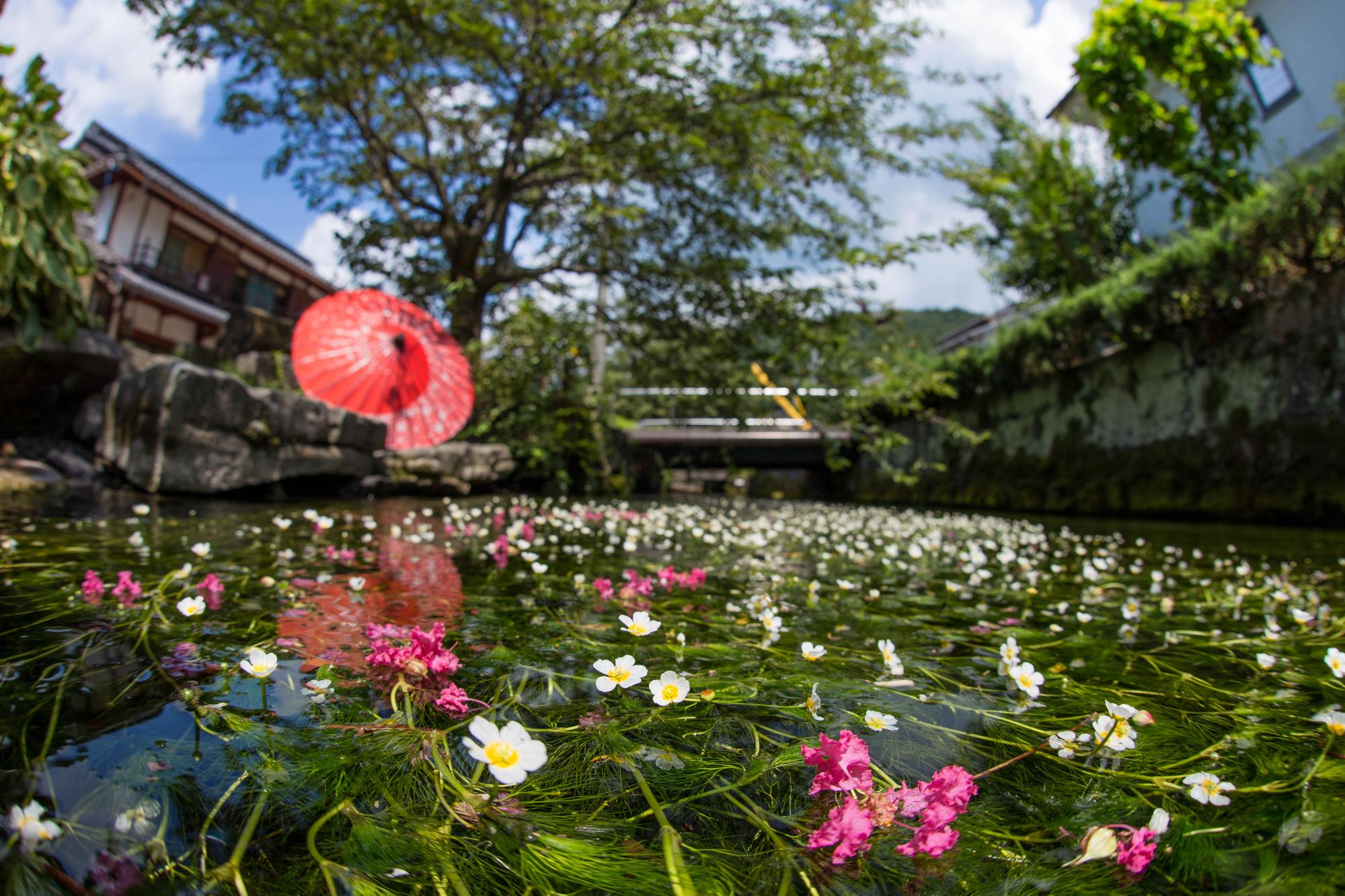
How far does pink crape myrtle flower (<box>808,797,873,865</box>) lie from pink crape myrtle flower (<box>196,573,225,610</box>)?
6.04 ft

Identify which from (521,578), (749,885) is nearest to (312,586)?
(521,578)

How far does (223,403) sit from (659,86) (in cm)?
614

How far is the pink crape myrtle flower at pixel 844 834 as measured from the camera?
783 millimetres

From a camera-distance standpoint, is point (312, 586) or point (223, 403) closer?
point (312, 586)

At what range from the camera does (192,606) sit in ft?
5.11

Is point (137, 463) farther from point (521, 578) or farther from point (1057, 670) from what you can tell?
point (1057, 670)

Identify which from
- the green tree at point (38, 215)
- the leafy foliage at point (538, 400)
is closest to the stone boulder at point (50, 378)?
the green tree at point (38, 215)

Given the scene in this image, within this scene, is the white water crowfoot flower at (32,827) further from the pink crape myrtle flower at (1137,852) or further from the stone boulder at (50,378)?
the stone boulder at (50,378)

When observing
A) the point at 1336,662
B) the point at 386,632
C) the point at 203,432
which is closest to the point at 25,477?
the point at 203,432

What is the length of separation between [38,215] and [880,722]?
23.4 ft

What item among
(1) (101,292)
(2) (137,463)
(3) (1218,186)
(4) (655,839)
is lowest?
(2) (137,463)

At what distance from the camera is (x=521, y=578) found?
2582mm

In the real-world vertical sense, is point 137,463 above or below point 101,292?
below

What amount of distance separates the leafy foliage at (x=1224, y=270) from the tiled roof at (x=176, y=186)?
18907mm
